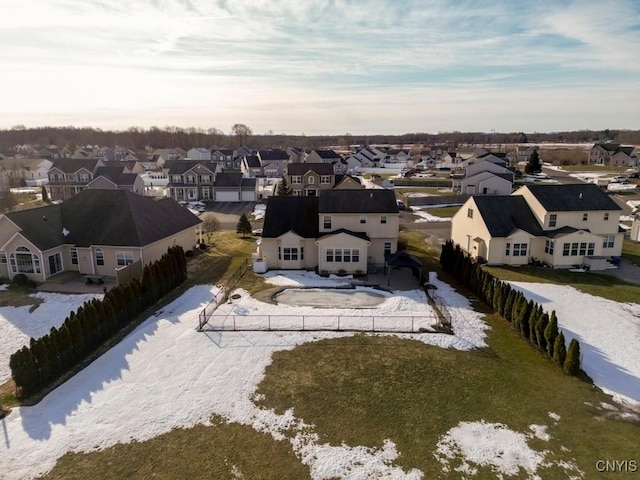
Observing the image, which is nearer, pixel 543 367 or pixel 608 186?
pixel 543 367

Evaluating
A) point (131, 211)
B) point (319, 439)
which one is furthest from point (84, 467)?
point (131, 211)

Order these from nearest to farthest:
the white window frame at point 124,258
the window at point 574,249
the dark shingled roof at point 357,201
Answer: the white window frame at point 124,258 → the dark shingled roof at point 357,201 → the window at point 574,249

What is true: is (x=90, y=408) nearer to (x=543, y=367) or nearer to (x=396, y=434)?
(x=396, y=434)

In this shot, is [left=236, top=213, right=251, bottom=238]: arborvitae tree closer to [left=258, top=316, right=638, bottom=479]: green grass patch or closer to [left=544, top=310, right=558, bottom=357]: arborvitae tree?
[left=258, top=316, right=638, bottom=479]: green grass patch

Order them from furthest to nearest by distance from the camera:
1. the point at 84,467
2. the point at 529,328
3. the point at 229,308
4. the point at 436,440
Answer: the point at 229,308
the point at 529,328
the point at 436,440
the point at 84,467

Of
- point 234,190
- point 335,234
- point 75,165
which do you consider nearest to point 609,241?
point 335,234

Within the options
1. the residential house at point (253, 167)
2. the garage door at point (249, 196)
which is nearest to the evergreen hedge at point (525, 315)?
the garage door at point (249, 196)

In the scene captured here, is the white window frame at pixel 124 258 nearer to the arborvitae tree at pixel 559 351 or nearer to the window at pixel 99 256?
the window at pixel 99 256
